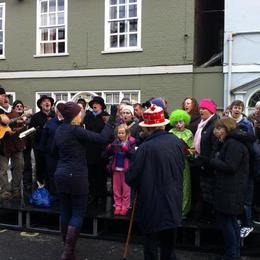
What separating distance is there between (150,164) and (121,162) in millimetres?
1992

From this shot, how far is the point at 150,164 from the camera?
→ 4867 mm

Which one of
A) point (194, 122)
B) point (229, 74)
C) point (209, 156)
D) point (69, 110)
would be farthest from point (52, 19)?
point (209, 156)

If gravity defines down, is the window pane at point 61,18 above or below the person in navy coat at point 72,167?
above

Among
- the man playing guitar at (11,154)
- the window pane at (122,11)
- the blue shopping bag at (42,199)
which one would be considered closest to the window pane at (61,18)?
the window pane at (122,11)

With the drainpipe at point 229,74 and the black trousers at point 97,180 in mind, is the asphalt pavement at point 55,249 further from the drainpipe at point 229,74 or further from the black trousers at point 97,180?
the drainpipe at point 229,74

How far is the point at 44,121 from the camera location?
798cm

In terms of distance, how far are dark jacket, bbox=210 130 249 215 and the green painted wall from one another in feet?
31.9

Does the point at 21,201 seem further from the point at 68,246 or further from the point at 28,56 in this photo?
the point at 28,56

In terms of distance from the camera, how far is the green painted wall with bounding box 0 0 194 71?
15.0m

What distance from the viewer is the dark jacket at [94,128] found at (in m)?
7.23

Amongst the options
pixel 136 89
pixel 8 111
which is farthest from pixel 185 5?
pixel 8 111

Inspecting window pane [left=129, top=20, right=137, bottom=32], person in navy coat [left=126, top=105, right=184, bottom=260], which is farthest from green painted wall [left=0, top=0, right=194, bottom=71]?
person in navy coat [left=126, top=105, right=184, bottom=260]

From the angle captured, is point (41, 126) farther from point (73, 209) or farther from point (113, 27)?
point (113, 27)

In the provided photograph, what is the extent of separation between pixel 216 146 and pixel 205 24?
36.0 ft
